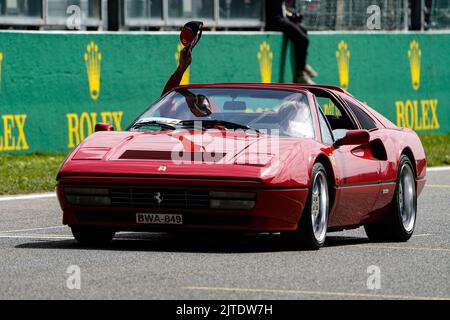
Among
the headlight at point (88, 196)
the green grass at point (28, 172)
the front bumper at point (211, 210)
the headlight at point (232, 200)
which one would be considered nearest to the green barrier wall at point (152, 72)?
the green grass at point (28, 172)

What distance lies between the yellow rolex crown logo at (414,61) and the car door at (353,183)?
539 inches

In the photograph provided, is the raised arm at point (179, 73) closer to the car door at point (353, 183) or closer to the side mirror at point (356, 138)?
the car door at point (353, 183)

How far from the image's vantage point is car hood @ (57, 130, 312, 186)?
9.56 meters

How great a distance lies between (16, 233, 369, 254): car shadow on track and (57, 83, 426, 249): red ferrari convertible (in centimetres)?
19

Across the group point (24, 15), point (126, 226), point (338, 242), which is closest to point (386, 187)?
point (338, 242)

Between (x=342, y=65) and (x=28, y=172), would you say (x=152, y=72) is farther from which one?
(x=342, y=65)

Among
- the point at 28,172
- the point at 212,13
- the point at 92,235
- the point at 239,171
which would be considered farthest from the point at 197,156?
the point at 212,13

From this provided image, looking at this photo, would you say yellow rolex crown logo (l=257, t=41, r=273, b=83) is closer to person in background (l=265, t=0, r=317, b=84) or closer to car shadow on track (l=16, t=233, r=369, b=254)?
person in background (l=265, t=0, r=317, b=84)

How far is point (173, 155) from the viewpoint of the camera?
9773mm

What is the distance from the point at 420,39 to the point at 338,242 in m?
14.5

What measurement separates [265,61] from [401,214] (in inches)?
442

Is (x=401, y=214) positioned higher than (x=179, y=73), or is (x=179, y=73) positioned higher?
(x=179, y=73)

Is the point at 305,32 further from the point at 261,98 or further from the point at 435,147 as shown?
the point at 261,98

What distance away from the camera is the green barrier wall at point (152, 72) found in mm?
18328
